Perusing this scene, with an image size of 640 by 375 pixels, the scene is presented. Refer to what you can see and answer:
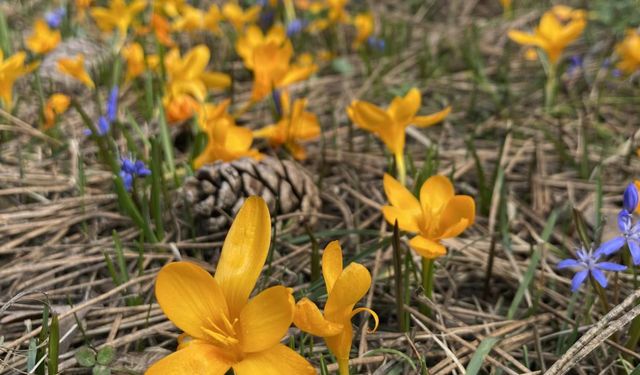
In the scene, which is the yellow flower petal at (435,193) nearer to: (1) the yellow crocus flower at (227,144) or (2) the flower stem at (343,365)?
(2) the flower stem at (343,365)

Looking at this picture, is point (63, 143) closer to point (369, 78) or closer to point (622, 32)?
point (369, 78)

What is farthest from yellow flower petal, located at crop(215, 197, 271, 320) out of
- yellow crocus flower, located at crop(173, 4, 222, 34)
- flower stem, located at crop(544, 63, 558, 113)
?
yellow crocus flower, located at crop(173, 4, 222, 34)

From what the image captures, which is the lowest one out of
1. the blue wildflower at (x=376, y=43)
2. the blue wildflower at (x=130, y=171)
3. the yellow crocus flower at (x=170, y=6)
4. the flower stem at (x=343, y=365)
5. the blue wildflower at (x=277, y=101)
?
the flower stem at (x=343, y=365)

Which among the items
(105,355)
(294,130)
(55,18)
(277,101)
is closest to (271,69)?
(277,101)

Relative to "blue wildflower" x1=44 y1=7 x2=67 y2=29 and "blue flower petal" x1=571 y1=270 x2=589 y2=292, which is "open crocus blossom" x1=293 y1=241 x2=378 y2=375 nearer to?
"blue flower petal" x1=571 y1=270 x2=589 y2=292

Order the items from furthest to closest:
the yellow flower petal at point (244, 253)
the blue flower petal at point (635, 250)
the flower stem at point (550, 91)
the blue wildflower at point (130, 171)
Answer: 1. the flower stem at point (550, 91)
2. the blue wildflower at point (130, 171)
3. the blue flower petal at point (635, 250)
4. the yellow flower petal at point (244, 253)

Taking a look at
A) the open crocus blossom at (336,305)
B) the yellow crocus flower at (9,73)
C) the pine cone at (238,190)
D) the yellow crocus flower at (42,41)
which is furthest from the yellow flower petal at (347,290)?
the yellow crocus flower at (42,41)

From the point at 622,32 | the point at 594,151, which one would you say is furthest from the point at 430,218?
the point at 622,32
